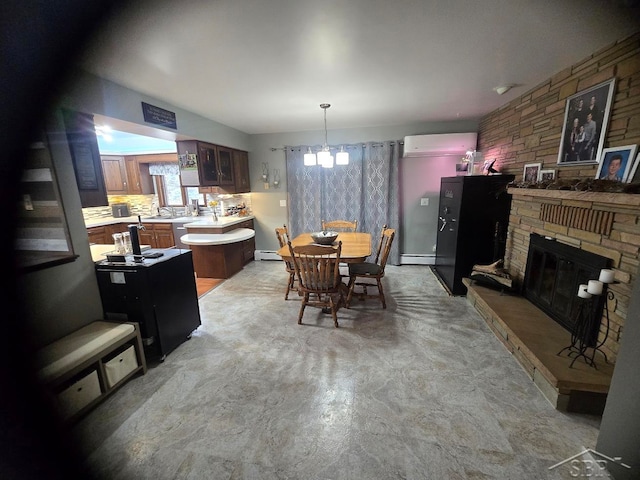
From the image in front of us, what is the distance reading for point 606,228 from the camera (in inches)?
63.0

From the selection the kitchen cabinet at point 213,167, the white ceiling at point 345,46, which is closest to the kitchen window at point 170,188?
the kitchen cabinet at point 213,167

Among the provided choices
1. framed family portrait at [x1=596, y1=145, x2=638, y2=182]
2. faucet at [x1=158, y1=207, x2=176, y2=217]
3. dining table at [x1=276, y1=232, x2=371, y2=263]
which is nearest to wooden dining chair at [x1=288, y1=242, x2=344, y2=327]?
dining table at [x1=276, y1=232, x2=371, y2=263]

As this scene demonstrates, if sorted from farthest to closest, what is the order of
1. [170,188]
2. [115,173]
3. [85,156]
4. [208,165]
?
[170,188] < [115,173] < [208,165] < [85,156]

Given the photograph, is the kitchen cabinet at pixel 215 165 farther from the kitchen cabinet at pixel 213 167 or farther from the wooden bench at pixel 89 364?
the wooden bench at pixel 89 364

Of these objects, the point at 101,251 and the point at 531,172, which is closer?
the point at 101,251

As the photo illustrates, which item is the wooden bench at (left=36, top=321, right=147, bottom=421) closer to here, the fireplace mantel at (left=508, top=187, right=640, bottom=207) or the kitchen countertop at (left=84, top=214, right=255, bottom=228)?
the kitchen countertop at (left=84, top=214, right=255, bottom=228)

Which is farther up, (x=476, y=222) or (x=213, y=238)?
(x=476, y=222)

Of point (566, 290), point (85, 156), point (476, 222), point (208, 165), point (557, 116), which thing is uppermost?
point (557, 116)

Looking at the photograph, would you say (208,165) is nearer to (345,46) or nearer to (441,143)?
(345,46)

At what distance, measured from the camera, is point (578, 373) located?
4.91 feet

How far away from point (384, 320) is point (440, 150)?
279 centimetres

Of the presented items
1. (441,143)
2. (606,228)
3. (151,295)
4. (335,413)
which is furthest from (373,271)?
(441,143)

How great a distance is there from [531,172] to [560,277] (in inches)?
42.4

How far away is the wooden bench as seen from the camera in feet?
4.56
